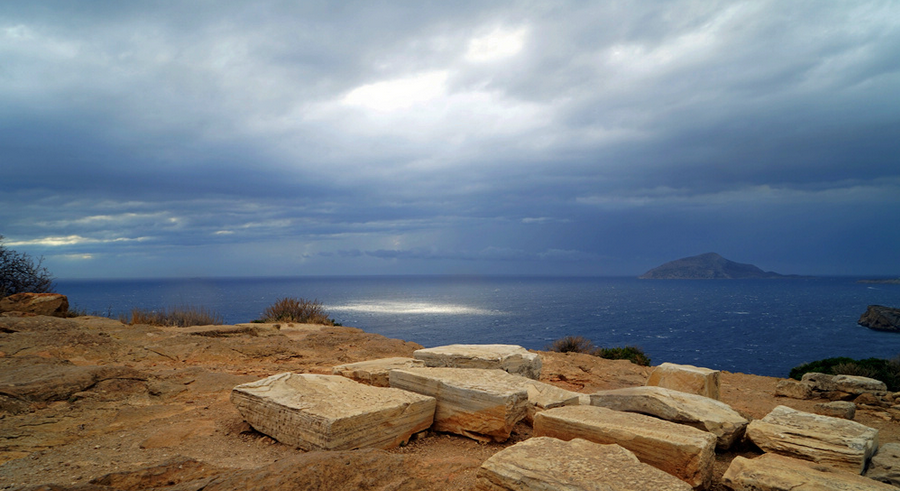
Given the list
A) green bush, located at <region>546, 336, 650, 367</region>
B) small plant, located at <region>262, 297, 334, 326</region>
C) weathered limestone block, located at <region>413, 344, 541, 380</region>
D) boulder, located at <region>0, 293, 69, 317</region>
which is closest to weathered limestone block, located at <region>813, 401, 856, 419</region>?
weathered limestone block, located at <region>413, 344, 541, 380</region>

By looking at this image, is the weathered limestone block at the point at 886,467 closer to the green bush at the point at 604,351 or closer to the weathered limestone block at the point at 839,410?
the weathered limestone block at the point at 839,410

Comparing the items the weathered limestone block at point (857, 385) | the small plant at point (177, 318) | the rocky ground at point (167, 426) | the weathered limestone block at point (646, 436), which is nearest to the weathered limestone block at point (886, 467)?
the rocky ground at point (167, 426)

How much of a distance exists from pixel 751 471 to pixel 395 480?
288 centimetres

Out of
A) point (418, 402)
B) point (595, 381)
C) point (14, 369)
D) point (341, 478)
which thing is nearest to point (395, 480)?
point (341, 478)

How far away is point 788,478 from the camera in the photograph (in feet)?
10.5

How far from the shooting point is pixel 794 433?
4371mm

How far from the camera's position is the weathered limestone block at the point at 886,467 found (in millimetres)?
3820

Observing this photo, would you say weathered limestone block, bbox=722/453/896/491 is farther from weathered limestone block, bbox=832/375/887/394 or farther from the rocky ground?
weathered limestone block, bbox=832/375/887/394

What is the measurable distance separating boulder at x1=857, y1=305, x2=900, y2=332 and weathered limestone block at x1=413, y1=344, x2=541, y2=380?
4904 cm

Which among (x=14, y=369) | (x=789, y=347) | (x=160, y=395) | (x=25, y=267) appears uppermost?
(x=25, y=267)

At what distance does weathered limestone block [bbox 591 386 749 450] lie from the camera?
4625 mm

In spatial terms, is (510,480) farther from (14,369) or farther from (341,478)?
(14,369)

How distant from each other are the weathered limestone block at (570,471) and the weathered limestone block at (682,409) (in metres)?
1.87

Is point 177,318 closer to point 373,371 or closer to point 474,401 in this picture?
point 373,371
